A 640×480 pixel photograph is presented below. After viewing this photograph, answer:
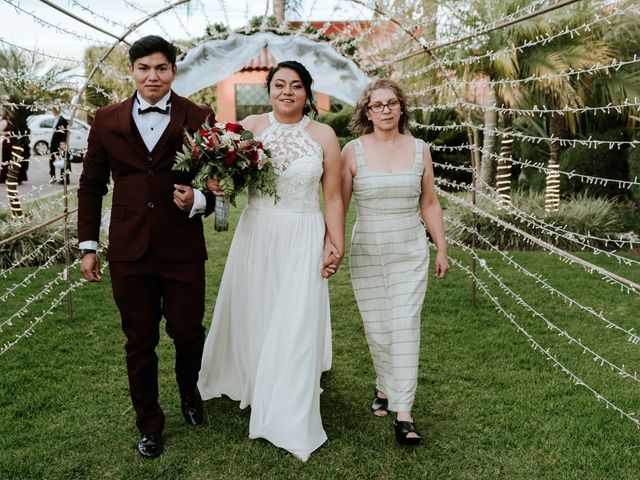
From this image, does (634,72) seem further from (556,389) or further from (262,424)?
(262,424)

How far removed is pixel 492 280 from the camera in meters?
6.86

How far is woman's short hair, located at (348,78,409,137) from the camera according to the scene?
346 centimetres

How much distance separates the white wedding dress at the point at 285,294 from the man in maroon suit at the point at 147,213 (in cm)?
36

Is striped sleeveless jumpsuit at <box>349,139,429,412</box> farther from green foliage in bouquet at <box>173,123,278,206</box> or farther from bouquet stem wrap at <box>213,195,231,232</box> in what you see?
bouquet stem wrap at <box>213,195,231,232</box>

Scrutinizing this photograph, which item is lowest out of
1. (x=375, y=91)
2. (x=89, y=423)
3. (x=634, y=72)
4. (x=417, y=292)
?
(x=89, y=423)

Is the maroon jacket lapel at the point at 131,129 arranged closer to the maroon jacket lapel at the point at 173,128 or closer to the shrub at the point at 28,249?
the maroon jacket lapel at the point at 173,128

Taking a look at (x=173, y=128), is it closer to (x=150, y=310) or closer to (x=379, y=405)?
(x=150, y=310)

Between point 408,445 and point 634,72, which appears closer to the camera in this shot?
point 408,445


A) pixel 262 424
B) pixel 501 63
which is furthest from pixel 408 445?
pixel 501 63

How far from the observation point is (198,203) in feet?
9.88

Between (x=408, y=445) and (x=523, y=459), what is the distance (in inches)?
23.5

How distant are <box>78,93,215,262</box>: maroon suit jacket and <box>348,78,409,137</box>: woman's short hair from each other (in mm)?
987

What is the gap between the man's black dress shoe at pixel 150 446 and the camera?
319 cm

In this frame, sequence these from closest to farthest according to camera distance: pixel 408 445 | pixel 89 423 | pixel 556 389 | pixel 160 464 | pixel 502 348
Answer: pixel 160 464 → pixel 408 445 → pixel 89 423 → pixel 556 389 → pixel 502 348
